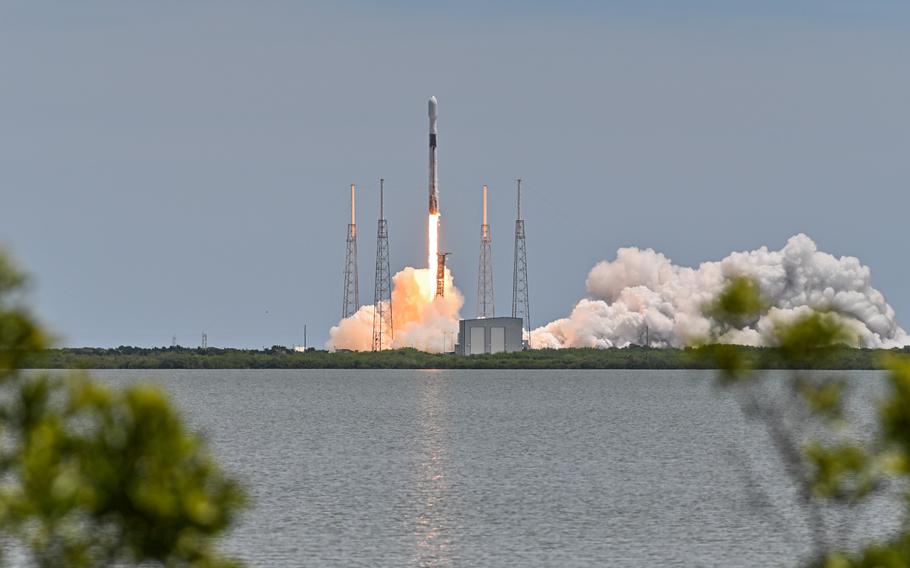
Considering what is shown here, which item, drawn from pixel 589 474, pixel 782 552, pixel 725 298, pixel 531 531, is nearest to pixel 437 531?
pixel 531 531

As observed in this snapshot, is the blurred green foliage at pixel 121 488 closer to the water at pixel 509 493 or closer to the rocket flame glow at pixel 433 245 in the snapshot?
the water at pixel 509 493

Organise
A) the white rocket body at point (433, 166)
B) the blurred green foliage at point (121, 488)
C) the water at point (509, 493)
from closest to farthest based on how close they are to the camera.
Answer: the blurred green foliage at point (121, 488)
the water at point (509, 493)
the white rocket body at point (433, 166)

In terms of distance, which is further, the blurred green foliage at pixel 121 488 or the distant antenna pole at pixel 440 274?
the distant antenna pole at pixel 440 274

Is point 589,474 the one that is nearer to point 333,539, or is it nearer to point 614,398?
point 333,539

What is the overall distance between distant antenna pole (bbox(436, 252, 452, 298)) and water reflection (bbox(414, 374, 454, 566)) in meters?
59.2

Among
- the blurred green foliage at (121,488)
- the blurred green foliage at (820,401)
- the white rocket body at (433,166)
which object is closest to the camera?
the blurred green foliage at (121,488)

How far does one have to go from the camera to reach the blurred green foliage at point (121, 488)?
9.71 metres

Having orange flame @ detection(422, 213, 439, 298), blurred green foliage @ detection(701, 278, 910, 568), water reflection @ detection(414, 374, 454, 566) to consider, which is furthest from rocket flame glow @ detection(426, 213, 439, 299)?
blurred green foliage @ detection(701, 278, 910, 568)

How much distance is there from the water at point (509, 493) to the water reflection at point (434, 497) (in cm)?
9

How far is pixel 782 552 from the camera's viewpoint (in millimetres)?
47188

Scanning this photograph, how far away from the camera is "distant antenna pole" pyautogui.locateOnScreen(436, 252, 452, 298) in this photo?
610ft

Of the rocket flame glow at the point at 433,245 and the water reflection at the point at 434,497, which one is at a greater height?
the rocket flame glow at the point at 433,245

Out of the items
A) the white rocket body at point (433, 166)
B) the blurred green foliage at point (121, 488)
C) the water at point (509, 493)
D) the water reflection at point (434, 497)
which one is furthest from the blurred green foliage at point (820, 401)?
the white rocket body at point (433, 166)

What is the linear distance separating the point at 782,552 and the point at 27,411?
127 feet
